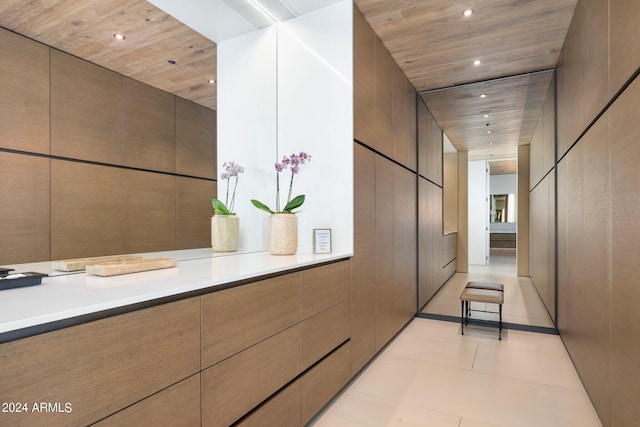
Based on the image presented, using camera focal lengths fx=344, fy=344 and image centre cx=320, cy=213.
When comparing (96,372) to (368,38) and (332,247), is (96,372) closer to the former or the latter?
(332,247)

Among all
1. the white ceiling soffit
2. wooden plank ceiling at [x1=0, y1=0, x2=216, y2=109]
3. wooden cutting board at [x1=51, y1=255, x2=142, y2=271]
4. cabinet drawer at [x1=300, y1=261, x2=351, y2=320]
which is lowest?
→ cabinet drawer at [x1=300, y1=261, x2=351, y2=320]

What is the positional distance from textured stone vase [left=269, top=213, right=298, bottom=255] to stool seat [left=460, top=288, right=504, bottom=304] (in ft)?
7.58

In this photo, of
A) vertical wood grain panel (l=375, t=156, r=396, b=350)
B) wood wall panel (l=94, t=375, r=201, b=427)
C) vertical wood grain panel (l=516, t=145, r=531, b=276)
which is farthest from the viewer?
vertical wood grain panel (l=516, t=145, r=531, b=276)

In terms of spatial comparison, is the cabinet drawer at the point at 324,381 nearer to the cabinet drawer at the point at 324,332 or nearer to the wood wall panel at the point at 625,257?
the cabinet drawer at the point at 324,332

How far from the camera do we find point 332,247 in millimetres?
2598

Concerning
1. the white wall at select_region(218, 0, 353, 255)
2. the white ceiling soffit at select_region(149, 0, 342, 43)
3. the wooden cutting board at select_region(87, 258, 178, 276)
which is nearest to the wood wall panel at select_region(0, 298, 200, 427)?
the wooden cutting board at select_region(87, 258, 178, 276)

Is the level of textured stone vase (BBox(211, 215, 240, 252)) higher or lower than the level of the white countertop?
higher

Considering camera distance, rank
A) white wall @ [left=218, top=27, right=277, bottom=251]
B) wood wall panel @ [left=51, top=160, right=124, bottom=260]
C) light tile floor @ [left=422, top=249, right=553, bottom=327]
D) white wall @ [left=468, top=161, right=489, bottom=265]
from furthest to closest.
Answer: white wall @ [left=468, top=161, right=489, bottom=265]
light tile floor @ [left=422, top=249, right=553, bottom=327]
white wall @ [left=218, top=27, right=277, bottom=251]
wood wall panel @ [left=51, top=160, right=124, bottom=260]

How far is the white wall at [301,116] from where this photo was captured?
2557mm

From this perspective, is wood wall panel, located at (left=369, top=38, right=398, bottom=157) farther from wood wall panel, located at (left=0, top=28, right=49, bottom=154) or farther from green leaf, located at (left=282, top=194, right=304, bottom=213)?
wood wall panel, located at (left=0, top=28, right=49, bottom=154)

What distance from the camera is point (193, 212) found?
6.01 feet

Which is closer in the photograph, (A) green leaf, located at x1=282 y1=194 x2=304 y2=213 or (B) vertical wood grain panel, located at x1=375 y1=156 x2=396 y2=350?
(A) green leaf, located at x1=282 y1=194 x2=304 y2=213

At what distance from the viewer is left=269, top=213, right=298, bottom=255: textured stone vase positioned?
7.79 ft

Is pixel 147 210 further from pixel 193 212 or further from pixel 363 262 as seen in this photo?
pixel 363 262
